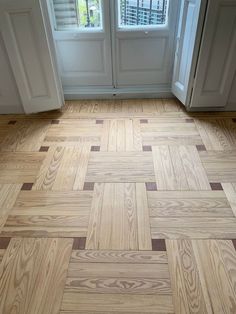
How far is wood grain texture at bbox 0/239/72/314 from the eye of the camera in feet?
3.54

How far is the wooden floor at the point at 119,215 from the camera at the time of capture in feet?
3.64

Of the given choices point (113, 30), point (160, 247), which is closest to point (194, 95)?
point (113, 30)

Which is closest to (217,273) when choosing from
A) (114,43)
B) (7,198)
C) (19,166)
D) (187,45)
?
(7,198)

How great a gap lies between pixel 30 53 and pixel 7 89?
1.50 ft

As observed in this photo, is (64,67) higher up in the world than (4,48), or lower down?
lower down

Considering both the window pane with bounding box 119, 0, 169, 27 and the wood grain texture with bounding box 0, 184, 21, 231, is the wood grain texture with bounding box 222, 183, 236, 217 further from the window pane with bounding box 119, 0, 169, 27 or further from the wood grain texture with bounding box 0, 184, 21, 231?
the window pane with bounding box 119, 0, 169, 27

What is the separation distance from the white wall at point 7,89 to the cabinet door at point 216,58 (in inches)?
67.2

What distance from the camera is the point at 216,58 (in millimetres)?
2076

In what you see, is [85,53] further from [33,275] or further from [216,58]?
[33,275]

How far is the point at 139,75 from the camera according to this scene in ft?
8.69

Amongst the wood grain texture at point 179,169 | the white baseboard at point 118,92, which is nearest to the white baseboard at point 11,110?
the white baseboard at point 118,92

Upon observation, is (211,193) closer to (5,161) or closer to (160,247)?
(160,247)

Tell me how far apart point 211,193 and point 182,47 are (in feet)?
4.71

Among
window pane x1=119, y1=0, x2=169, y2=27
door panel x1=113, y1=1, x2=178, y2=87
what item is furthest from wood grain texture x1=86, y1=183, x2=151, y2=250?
window pane x1=119, y1=0, x2=169, y2=27
